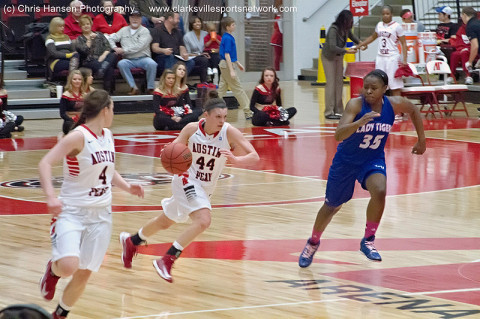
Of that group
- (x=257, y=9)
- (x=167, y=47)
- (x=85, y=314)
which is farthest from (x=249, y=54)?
(x=85, y=314)

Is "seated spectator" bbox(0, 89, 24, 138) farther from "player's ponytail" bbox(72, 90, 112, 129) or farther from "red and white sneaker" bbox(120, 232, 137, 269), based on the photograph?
"player's ponytail" bbox(72, 90, 112, 129)

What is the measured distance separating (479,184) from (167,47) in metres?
9.72

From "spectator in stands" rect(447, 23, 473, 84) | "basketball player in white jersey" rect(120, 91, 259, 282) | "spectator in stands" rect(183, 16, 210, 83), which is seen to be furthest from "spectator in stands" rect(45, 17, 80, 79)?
"basketball player in white jersey" rect(120, 91, 259, 282)

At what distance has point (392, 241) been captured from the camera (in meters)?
8.38

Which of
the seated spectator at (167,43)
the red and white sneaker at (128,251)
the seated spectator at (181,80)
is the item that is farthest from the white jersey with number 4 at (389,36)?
the red and white sneaker at (128,251)

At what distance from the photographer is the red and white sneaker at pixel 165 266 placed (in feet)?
22.4

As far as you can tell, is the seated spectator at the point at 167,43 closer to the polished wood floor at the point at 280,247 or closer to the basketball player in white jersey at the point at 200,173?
the polished wood floor at the point at 280,247

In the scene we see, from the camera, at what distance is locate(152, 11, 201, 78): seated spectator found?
19.6 metres

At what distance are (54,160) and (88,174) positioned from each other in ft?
1.00

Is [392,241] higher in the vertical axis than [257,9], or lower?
lower

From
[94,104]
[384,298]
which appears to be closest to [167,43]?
[384,298]

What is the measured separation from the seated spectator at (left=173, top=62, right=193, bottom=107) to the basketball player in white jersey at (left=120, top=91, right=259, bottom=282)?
29.2 ft

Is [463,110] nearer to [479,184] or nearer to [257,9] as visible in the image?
[479,184]

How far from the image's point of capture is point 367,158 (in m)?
7.57
